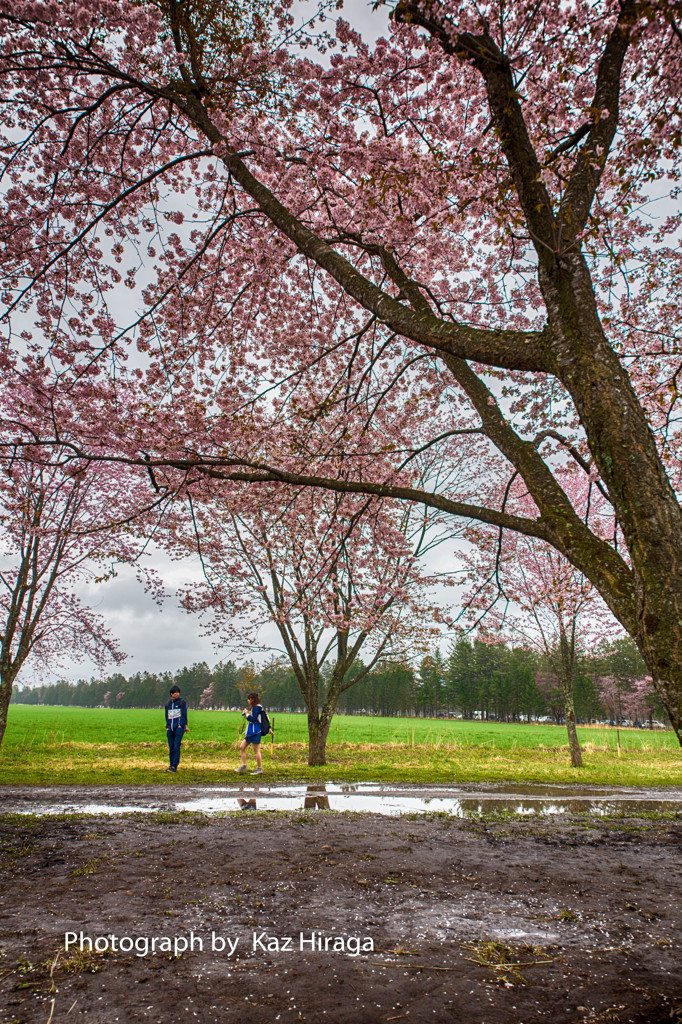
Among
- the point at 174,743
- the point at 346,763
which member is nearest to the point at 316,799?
the point at 174,743

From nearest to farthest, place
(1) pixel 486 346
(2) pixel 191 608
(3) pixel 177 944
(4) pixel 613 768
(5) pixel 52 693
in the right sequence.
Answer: (3) pixel 177 944 < (1) pixel 486 346 < (2) pixel 191 608 < (4) pixel 613 768 < (5) pixel 52 693

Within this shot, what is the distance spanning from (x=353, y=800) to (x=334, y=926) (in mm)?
6134

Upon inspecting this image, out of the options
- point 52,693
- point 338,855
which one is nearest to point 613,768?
point 338,855

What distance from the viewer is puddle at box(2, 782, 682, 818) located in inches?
325

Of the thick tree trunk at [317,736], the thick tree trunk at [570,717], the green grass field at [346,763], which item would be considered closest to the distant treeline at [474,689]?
the green grass field at [346,763]

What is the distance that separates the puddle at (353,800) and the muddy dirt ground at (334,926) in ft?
6.93

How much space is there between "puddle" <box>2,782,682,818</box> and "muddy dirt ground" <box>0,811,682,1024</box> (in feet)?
6.93

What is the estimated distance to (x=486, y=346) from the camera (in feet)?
12.0

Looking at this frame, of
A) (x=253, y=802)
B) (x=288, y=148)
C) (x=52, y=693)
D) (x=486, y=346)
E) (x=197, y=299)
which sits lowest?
(x=52, y=693)

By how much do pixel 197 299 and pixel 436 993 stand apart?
8.81 metres

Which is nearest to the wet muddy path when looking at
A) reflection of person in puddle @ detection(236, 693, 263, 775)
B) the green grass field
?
reflection of person in puddle @ detection(236, 693, 263, 775)

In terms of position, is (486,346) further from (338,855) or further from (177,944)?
(338,855)

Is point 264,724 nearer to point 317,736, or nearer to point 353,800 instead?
point 317,736

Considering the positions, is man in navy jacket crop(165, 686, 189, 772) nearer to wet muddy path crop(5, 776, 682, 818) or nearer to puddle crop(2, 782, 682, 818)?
wet muddy path crop(5, 776, 682, 818)
